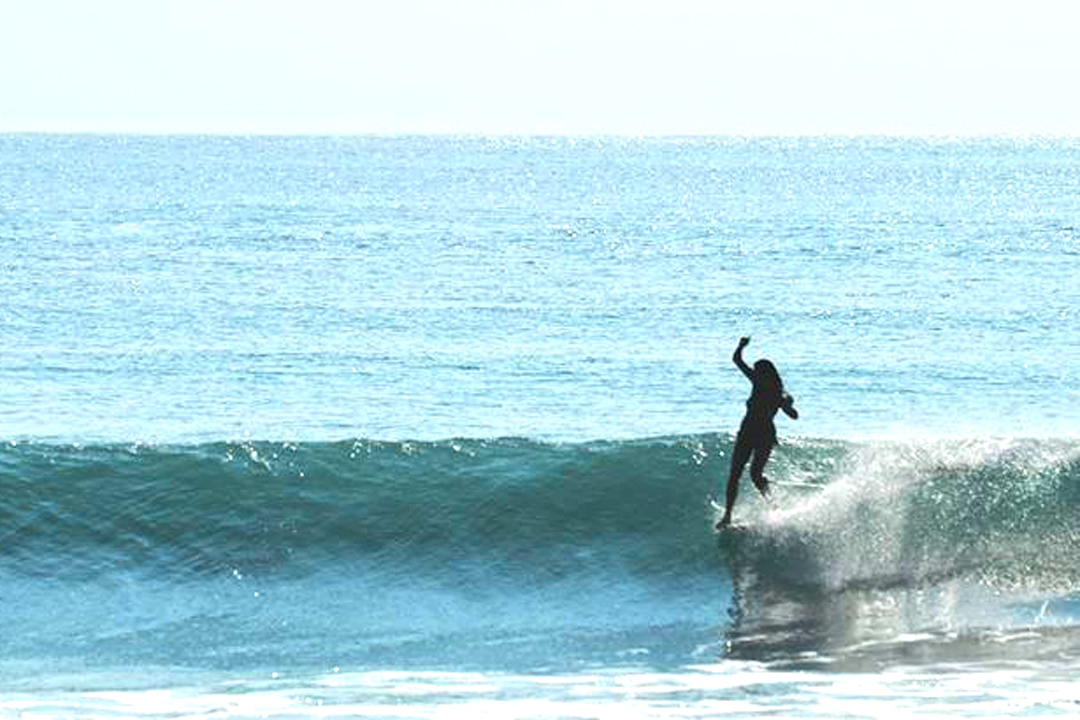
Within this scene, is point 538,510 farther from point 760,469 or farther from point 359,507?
point 760,469

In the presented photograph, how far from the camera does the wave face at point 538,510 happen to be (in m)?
19.7

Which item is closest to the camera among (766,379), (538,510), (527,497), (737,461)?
(766,379)

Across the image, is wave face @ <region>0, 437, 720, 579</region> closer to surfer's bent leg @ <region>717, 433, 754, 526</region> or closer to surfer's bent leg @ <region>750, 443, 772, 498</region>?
surfer's bent leg @ <region>717, 433, 754, 526</region>

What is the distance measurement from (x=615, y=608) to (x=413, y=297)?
31.7 metres

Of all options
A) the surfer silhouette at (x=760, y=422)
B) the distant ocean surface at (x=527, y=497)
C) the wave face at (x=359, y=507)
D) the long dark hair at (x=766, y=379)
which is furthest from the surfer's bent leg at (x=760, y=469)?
the wave face at (x=359, y=507)

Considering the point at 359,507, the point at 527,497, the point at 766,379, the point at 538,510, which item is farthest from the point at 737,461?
the point at 359,507

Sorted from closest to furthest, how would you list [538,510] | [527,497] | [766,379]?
[766,379]
[538,510]
[527,497]

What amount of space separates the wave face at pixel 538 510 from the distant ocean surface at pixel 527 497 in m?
0.05

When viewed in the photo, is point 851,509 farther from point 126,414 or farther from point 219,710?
point 126,414

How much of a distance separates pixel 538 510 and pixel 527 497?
1.24 feet

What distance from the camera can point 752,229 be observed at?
3226 inches

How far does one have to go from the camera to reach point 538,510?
2228 cm

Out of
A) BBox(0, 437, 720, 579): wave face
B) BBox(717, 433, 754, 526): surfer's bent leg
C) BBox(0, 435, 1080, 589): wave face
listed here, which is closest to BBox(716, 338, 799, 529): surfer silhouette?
BBox(717, 433, 754, 526): surfer's bent leg

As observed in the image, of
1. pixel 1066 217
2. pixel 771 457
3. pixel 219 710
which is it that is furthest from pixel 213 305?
pixel 1066 217
